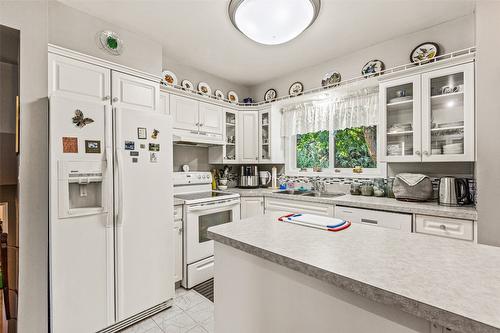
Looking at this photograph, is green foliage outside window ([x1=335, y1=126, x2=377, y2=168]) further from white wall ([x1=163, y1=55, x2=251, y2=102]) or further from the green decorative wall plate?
the green decorative wall plate

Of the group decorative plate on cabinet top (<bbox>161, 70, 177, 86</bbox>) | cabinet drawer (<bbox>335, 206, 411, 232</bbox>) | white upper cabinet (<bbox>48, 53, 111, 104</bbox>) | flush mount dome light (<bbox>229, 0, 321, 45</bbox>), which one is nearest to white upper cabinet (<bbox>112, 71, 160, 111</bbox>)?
white upper cabinet (<bbox>48, 53, 111, 104</bbox>)

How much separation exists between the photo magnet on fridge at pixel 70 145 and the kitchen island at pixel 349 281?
1.22 meters

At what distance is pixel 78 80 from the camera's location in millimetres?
1933

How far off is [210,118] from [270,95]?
3.86 feet

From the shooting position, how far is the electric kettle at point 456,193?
2.01 meters

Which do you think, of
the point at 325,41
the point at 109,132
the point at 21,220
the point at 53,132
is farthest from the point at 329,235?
the point at 325,41

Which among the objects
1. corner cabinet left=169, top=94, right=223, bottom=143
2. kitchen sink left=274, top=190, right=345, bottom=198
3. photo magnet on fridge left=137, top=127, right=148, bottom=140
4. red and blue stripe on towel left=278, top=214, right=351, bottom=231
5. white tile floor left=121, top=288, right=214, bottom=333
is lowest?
white tile floor left=121, top=288, right=214, bottom=333

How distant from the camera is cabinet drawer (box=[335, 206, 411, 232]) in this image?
6.67 feet

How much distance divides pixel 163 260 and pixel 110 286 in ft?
1.41

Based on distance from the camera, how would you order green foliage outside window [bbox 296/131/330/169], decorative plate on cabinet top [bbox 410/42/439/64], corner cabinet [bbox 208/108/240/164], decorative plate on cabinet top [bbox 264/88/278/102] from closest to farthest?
decorative plate on cabinet top [bbox 410/42/439/64] → green foliage outside window [bbox 296/131/330/169] → corner cabinet [bbox 208/108/240/164] → decorative plate on cabinet top [bbox 264/88/278/102]

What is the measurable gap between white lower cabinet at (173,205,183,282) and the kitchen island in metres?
1.32

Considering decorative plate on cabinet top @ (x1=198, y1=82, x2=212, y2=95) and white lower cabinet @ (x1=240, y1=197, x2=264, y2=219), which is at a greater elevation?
decorative plate on cabinet top @ (x1=198, y1=82, x2=212, y2=95)

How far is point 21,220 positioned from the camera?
1663 mm

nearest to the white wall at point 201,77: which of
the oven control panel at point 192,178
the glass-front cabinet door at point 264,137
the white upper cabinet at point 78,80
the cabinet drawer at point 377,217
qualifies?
the glass-front cabinet door at point 264,137
